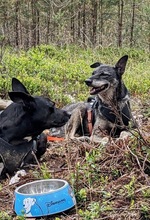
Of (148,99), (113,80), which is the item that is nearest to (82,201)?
(113,80)

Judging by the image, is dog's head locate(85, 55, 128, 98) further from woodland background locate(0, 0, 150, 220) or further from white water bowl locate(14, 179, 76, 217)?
white water bowl locate(14, 179, 76, 217)

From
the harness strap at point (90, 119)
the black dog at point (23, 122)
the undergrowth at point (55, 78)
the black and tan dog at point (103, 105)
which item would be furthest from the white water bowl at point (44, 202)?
the undergrowth at point (55, 78)

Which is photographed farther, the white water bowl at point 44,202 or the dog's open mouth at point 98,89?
the dog's open mouth at point 98,89

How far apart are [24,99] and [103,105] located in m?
2.21

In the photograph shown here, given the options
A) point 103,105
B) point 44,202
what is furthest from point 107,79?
point 44,202

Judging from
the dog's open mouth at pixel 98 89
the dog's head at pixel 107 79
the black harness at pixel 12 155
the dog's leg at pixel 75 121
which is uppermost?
the dog's head at pixel 107 79

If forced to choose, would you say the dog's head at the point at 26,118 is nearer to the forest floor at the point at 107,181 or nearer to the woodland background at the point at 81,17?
the forest floor at the point at 107,181

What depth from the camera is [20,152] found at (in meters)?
4.64

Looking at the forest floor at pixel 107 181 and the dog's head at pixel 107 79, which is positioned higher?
the dog's head at pixel 107 79

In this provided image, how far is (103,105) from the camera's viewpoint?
6578 mm

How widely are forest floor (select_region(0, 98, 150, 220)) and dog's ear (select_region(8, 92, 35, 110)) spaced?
635mm

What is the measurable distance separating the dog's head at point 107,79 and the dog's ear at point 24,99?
2193 mm

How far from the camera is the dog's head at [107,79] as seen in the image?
6.68 metres

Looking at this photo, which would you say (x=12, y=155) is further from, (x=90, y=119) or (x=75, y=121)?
(x=75, y=121)
